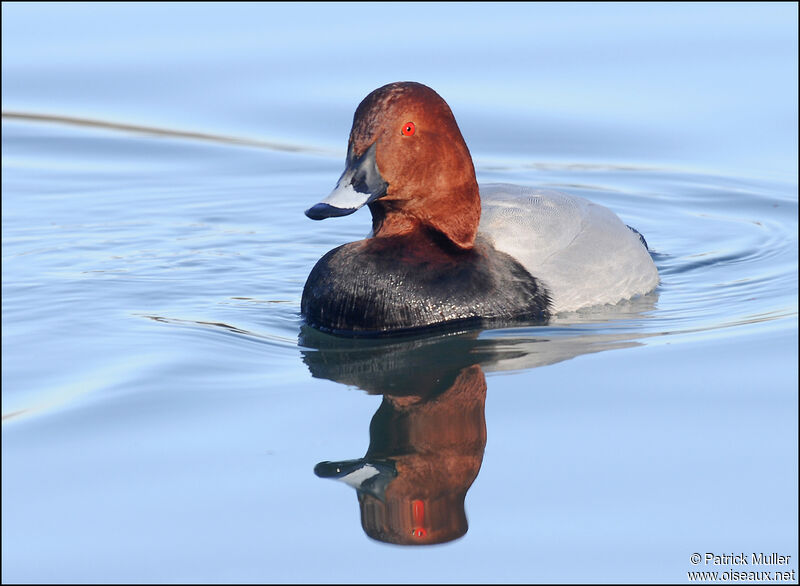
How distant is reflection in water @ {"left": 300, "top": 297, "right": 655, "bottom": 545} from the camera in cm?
435

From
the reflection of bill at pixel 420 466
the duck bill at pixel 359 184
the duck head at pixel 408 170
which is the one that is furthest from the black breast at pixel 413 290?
the reflection of bill at pixel 420 466

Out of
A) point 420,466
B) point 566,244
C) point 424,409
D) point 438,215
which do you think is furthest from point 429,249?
point 420,466

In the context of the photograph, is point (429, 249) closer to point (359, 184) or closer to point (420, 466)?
point (359, 184)

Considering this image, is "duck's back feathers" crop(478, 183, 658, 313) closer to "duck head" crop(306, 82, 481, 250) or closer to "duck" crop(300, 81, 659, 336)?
"duck" crop(300, 81, 659, 336)

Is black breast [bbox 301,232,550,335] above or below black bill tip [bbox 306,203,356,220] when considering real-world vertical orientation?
below

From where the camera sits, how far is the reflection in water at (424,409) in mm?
4352

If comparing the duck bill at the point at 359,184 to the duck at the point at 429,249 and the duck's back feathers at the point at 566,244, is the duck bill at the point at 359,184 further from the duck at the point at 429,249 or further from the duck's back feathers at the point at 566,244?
the duck's back feathers at the point at 566,244

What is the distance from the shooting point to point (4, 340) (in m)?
6.12

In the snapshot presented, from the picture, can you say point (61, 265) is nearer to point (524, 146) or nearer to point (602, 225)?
point (602, 225)

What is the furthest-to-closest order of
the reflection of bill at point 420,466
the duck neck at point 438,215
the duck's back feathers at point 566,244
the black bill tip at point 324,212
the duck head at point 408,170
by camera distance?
the duck's back feathers at point 566,244 → the duck neck at point 438,215 → the duck head at point 408,170 → the black bill tip at point 324,212 → the reflection of bill at point 420,466

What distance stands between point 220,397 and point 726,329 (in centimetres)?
248

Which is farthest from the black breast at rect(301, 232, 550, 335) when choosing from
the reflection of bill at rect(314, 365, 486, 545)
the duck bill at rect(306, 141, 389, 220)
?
the reflection of bill at rect(314, 365, 486, 545)

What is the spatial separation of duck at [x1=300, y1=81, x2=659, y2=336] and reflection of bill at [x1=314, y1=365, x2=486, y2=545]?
68cm

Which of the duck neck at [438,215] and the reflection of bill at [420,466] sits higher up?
the duck neck at [438,215]
